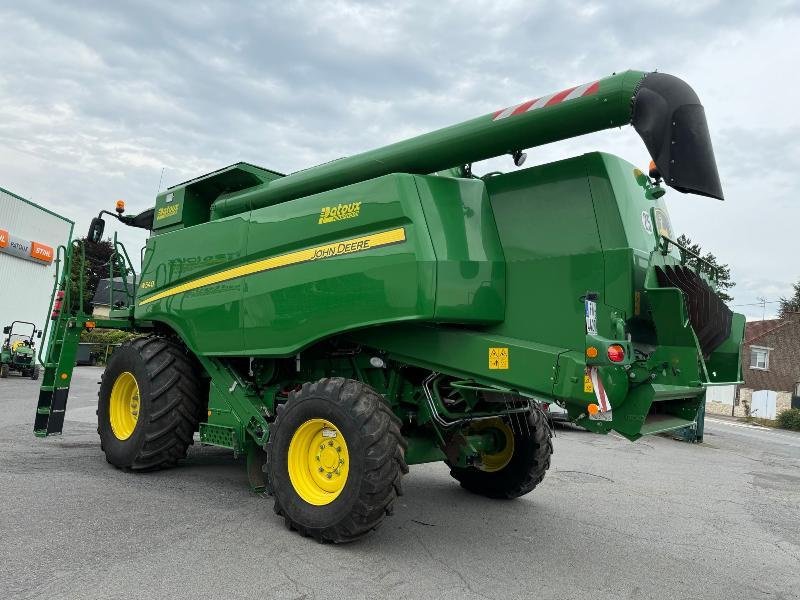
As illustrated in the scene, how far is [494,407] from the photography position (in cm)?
489

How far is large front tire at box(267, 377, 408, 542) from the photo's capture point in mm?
4203

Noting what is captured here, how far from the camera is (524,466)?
19.6ft

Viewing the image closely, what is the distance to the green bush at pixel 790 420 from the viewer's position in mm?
27328

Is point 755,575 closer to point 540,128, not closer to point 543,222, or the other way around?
point 543,222

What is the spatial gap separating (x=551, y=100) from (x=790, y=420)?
29.1 metres

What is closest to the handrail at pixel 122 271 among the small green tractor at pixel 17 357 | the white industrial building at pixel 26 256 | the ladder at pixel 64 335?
the ladder at pixel 64 335

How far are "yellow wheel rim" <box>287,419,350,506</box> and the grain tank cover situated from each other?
9.02 ft

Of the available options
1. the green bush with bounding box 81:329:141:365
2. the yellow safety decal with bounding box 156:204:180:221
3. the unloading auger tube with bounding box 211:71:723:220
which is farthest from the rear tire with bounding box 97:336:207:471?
the green bush with bounding box 81:329:141:365

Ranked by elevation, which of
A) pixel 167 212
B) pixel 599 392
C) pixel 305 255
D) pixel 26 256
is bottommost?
pixel 599 392

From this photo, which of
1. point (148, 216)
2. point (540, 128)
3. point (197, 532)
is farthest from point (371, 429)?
point (148, 216)

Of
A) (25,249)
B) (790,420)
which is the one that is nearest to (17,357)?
(25,249)

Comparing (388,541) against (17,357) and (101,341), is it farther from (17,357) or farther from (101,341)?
(101,341)

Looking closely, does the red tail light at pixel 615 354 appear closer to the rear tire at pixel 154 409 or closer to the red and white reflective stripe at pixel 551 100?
the red and white reflective stripe at pixel 551 100

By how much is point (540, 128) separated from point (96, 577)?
374 cm
